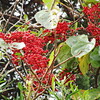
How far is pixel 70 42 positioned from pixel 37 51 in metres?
0.16

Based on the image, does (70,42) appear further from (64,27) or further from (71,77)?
(71,77)

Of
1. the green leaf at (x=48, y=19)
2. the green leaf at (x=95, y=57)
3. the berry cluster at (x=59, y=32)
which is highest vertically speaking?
the green leaf at (x=48, y=19)

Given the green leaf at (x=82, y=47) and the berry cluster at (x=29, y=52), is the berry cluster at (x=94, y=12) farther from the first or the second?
the berry cluster at (x=29, y=52)

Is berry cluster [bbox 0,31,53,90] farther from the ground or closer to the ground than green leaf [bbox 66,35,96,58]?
farther from the ground

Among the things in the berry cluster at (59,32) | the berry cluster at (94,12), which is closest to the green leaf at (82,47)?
the berry cluster at (59,32)

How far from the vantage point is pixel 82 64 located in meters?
1.17

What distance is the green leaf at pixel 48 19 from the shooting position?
803mm

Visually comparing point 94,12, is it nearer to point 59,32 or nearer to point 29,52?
point 59,32

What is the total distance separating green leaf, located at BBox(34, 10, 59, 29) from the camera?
2.64 feet

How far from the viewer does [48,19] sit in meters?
0.83

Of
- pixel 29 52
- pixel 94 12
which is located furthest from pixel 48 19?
pixel 94 12


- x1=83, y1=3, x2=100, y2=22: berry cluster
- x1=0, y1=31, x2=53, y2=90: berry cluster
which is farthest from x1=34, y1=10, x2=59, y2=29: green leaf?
x1=83, y1=3, x2=100, y2=22: berry cluster

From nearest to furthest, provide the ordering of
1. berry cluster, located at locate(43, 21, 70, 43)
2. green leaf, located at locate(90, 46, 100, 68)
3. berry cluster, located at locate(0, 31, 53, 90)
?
berry cluster, located at locate(0, 31, 53, 90) → berry cluster, located at locate(43, 21, 70, 43) → green leaf, located at locate(90, 46, 100, 68)

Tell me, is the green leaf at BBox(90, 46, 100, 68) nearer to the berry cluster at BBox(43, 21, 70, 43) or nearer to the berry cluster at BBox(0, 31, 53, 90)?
the berry cluster at BBox(43, 21, 70, 43)
